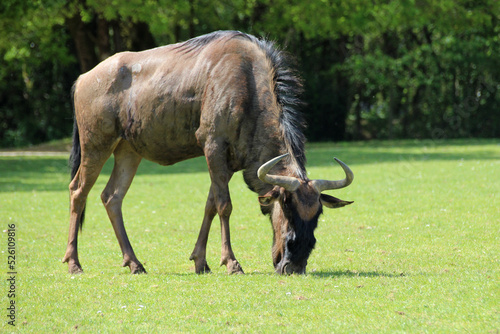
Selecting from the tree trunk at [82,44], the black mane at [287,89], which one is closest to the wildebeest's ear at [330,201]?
the black mane at [287,89]

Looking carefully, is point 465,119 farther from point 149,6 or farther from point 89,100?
point 89,100

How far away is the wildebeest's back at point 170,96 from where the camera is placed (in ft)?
28.4

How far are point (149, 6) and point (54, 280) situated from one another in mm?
21363

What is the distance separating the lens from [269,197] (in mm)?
8016

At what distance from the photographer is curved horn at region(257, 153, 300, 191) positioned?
786 centimetres

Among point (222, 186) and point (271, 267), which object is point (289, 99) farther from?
point (271, 267)

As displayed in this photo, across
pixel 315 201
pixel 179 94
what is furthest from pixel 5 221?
pixel 315 201

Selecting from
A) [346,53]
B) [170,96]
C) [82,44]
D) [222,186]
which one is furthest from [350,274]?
[346,53]

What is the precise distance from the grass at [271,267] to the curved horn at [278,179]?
111cm

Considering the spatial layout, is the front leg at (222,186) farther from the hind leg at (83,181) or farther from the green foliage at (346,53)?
the green foliage at (346,53)

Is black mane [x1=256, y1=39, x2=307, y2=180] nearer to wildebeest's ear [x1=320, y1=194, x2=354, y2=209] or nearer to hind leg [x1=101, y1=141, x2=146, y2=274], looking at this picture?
Result: wildebeest's ear [x1=320, y1=194, x2=354, y2=209]

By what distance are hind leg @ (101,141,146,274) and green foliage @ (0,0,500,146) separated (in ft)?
64.5

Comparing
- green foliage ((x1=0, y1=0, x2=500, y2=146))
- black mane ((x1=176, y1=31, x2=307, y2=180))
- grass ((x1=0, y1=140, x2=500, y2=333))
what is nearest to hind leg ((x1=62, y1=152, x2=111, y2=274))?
grass ((x1=0, y1=140, x2=500, y2=333))

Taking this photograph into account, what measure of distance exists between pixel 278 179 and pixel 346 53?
30.0m
